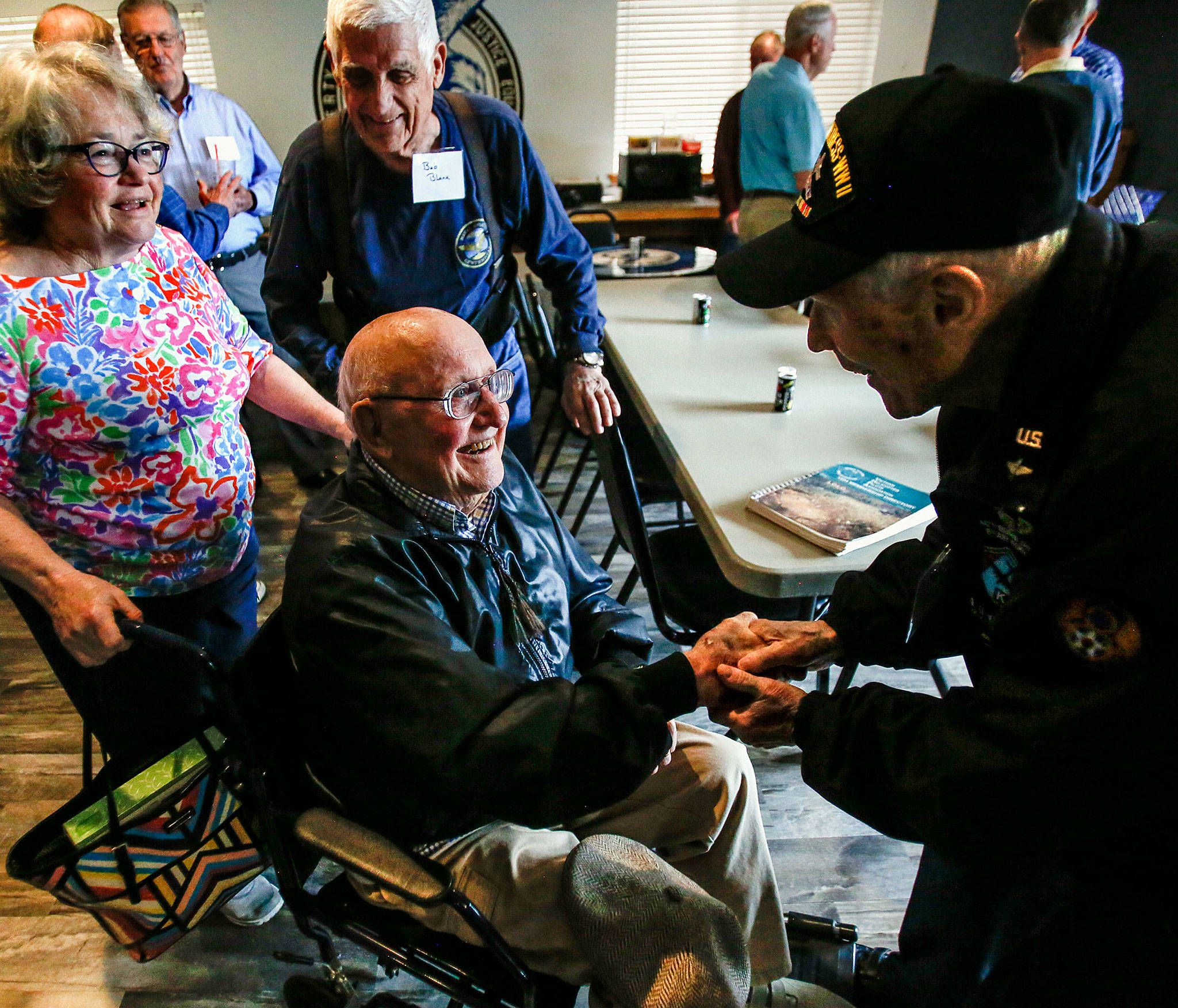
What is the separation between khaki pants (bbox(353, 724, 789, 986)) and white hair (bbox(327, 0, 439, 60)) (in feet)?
5.61

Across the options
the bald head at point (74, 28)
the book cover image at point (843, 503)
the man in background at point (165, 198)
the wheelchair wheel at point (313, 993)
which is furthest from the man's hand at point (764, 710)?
the bald head at point (74, 28)

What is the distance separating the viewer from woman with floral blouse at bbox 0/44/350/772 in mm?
1237

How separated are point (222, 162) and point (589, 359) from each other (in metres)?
2.22

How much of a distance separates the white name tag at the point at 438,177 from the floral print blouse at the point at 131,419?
654 millimetres

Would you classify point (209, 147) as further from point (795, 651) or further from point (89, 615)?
point (795, 651)

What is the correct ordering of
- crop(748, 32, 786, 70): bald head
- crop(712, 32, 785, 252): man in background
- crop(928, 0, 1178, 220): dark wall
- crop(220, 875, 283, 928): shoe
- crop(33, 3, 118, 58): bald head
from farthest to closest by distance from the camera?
crop(748, 32, 786, 70): bald head, crop(712, 32, 785, 252): man in background, crop(928, 0, 1178, 220): dark wall, crop(33, 3, 118, 58): bald head, crop(220, 875, 283, 928): shoe

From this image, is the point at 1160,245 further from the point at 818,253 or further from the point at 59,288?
the point at 59,288

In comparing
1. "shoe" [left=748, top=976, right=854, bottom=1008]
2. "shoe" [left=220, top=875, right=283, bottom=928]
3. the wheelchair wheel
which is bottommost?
"shoe" [left=220, top=875, right=283, bottom=928]

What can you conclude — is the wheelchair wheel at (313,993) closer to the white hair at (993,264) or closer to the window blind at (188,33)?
the white hair at (993,264)

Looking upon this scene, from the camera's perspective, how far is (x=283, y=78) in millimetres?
5258

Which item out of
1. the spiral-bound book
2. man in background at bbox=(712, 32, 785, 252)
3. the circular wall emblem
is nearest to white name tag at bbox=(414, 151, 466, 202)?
the spiral-bound book

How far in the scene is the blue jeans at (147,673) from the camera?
1.49 meters

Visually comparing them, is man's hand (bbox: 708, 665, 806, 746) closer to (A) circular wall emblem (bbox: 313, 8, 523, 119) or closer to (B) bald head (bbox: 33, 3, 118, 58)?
(B) bald head (bbox: 33, 3, 118, 58)

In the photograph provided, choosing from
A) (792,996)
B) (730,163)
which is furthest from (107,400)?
(730,163)
